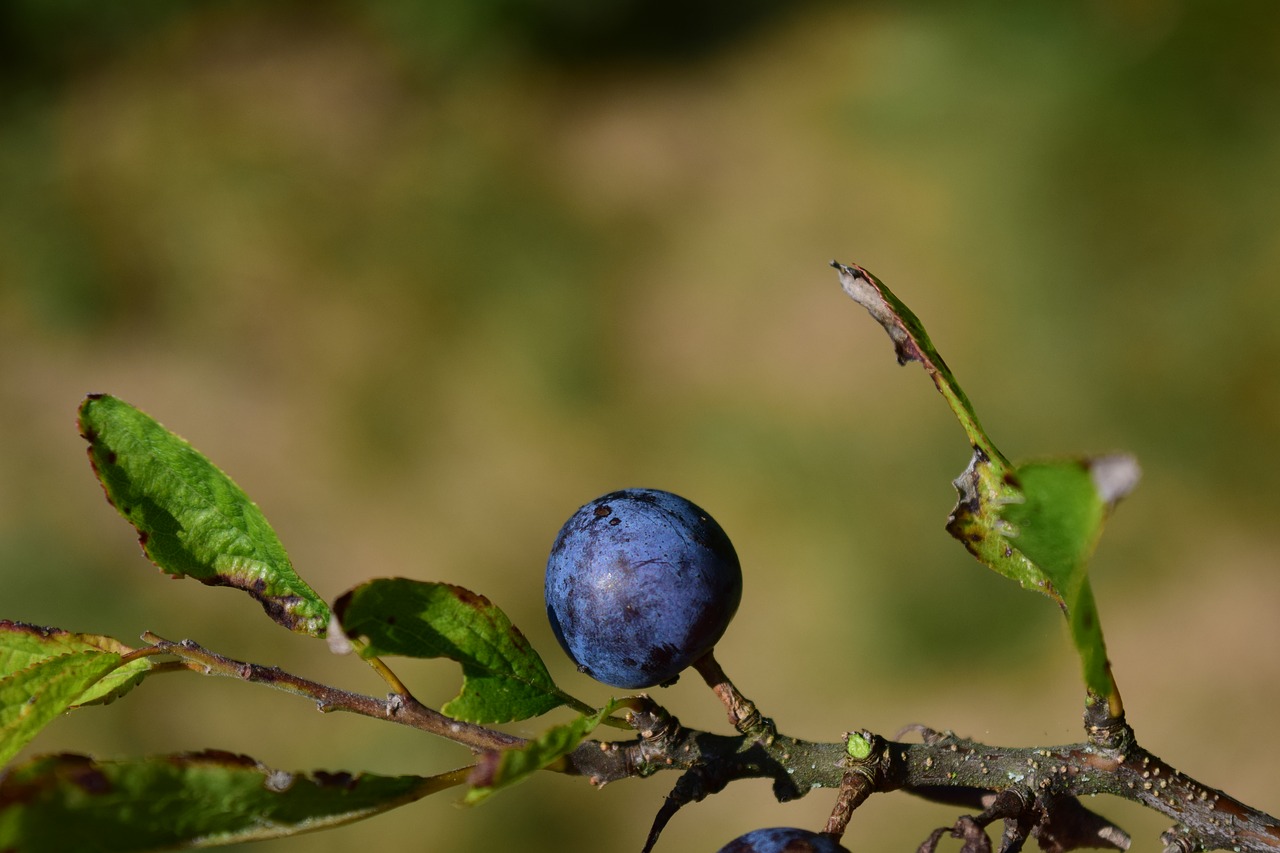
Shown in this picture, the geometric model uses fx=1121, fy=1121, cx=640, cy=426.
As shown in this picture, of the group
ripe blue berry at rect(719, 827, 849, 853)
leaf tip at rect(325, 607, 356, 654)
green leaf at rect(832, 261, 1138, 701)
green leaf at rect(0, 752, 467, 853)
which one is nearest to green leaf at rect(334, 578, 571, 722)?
leaf tip at rect(325, 607, 356, 654)

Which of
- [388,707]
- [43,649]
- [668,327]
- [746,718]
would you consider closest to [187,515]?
[43,649]

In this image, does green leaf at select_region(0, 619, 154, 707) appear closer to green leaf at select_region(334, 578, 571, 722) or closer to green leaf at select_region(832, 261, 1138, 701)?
green leaf at select_region(334, 578, 571, 722)

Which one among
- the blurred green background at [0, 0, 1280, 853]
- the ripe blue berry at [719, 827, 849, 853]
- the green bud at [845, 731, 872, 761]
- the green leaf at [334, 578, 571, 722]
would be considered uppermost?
the blurred green background at [0, 0, 1280, 853]

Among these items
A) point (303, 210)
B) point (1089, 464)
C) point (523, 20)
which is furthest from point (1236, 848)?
point (523, 20)

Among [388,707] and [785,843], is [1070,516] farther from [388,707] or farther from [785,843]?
[388,707]

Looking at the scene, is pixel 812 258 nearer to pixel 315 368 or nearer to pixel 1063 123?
pixel 1063 123

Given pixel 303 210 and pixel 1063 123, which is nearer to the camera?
pixel 1063 123

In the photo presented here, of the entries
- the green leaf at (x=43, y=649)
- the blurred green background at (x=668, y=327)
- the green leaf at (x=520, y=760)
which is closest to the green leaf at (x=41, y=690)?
the green leaf at (x=43, y=649)
